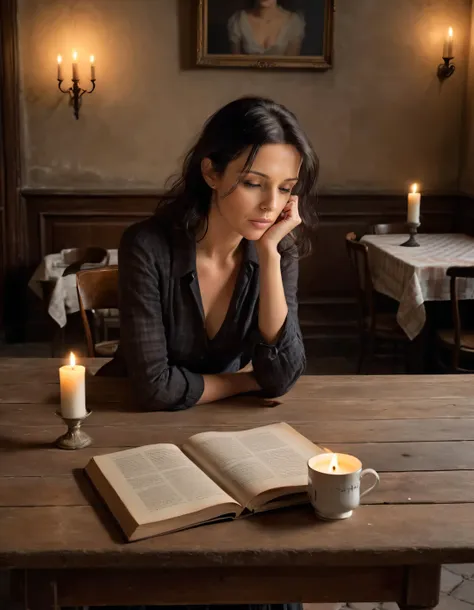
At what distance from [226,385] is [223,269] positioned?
1.08 ft

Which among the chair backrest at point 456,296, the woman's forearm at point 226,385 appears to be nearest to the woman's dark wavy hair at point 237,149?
the woman's forearm at point 226,385

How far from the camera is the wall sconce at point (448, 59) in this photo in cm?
488

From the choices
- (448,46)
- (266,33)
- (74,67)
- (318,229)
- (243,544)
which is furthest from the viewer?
(318,229)

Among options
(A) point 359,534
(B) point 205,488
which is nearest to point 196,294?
(B) point 205,488

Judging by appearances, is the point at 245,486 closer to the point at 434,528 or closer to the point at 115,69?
the point at 434,528

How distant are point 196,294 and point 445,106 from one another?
373 centimetres

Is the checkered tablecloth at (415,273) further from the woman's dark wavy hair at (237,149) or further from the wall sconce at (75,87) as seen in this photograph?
the wall sconce at (75,87)

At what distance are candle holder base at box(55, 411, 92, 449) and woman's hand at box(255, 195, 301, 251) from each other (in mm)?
629

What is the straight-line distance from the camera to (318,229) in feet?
16.6

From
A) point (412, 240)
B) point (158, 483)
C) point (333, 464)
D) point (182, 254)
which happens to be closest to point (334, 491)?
point (333, 464)

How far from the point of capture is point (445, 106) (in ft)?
16.5

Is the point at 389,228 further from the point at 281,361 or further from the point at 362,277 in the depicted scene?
the point at 281,361

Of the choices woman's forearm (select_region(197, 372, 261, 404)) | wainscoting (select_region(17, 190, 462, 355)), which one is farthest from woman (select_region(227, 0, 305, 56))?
woman's forearm (select_region(197, 372, 261, 404))

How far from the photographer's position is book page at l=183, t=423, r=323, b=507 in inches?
48.6
